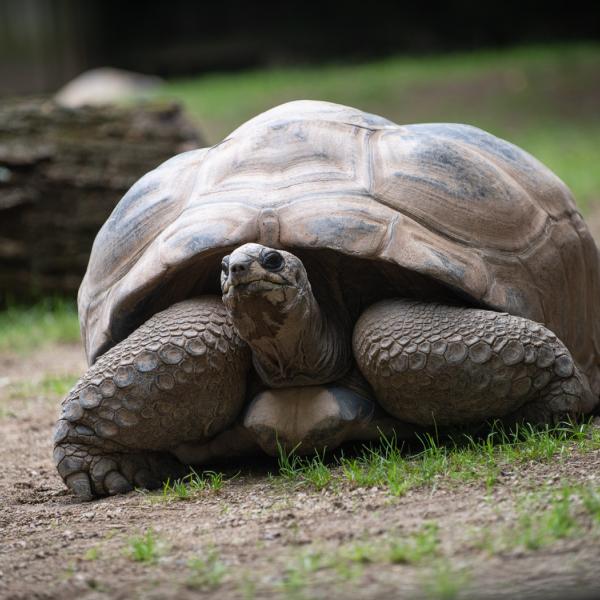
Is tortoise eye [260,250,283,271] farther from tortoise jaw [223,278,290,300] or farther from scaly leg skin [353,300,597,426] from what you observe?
scaly leg skin [353,300,597,426]

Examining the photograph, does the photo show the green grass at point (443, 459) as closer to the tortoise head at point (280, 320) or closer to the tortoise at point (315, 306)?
the tortoise at point (315, 306)

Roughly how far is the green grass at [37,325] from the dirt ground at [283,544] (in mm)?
3310

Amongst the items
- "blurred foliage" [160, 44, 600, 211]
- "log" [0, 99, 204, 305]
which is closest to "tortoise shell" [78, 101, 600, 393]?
"log" [0, 99, 204, 305]

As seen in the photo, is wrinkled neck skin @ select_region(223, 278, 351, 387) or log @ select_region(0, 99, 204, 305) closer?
wrinkled neck skin @ select_region(223, 278, 351, 387)

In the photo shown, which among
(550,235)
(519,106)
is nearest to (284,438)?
(550,235)

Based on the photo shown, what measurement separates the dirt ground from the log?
13.7 ft

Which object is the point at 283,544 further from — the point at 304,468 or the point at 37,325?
the point at 37,325

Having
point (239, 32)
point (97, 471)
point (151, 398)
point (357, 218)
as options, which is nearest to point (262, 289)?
point (357, 218)

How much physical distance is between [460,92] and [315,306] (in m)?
14.7

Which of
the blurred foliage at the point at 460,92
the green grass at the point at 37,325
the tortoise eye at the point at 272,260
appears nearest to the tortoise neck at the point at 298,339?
the tortoise eye at the point at 272,260

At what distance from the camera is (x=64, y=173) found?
791cm

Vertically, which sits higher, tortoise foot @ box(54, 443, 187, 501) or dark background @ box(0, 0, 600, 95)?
dark background @ box(0, 0, 600, 95)

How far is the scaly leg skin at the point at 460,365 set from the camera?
3615 millimetres

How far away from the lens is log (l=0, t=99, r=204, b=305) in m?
7.89
